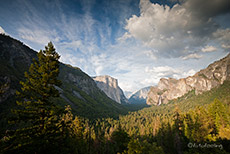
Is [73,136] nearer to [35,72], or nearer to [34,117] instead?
[34,117]

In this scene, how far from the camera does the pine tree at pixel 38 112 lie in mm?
8656

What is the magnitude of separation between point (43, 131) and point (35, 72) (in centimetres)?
662

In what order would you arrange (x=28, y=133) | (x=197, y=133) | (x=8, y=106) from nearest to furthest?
(x=28, y=133), (x=197, y=133), (x=8, y=106)

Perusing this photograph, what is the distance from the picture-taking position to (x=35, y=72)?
39.3 feet

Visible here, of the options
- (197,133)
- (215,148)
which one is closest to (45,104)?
(215,148)

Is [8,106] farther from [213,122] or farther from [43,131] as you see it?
[213,122]

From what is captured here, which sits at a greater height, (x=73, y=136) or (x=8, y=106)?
(x=8, y=106)

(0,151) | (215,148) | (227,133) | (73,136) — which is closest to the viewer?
(0,151)

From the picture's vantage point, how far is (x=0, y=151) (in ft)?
21.3

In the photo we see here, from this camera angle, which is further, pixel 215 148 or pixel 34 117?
pixel 215 148

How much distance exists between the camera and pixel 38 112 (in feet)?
36.0

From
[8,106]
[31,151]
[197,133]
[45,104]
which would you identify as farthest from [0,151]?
[8,106]

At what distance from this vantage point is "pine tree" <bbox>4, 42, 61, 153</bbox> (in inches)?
341

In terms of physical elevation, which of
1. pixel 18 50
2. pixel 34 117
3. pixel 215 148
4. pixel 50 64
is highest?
→ pixel 18 50
